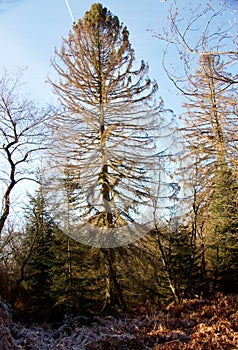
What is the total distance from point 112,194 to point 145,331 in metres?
3.85

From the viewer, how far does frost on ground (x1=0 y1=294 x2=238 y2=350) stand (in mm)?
4707

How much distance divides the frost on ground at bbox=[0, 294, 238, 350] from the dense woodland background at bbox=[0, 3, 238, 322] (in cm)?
83

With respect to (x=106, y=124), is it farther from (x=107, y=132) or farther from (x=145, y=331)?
(x=145, y=331)

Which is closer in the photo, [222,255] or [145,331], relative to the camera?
[145,331]

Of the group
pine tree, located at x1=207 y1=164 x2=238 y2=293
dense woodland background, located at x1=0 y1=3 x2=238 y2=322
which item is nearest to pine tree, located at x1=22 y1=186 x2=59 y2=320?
dense woodland background, located at x1=0 y1=3 x2=238 y2=322

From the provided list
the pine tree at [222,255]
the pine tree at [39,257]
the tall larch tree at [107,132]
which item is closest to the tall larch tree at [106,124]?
the tall larch tree at [107,132]

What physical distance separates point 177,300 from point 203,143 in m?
4.54

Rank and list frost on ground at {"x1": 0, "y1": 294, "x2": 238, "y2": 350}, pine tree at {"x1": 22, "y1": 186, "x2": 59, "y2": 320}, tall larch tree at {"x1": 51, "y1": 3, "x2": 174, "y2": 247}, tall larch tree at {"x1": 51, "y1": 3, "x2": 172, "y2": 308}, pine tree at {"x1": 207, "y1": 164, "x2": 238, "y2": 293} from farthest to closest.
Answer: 1. pine tree at {"x1": 207, "y1": 164, "x2": 238, "y2": 293}
2. tall larch tree at {"x1": 51, "y1": 3, "x2": 174, "y2": 247}
3. tall larch tree at {"x1": 51, "y1": 3, "x2": 172, "y2": 308}
4. pine tree at {"x1": 22, "y1": 186, "x2": 59, "y2": 320}
5. frost on ground at {"x1": 0, "y1": 294, "x2": 238, "y2": 350}

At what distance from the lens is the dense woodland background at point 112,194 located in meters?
7.94

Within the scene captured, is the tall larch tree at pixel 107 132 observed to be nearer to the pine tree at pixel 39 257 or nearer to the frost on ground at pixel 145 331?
the pine tree at pixel 39 257

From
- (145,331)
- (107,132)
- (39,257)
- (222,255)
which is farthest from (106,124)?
(145,331)

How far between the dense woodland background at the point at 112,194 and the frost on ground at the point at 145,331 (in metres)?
0.83

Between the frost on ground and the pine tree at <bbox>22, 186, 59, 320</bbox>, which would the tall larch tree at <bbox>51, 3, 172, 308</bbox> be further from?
the frost on ground

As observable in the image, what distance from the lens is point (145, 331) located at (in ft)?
18.9
